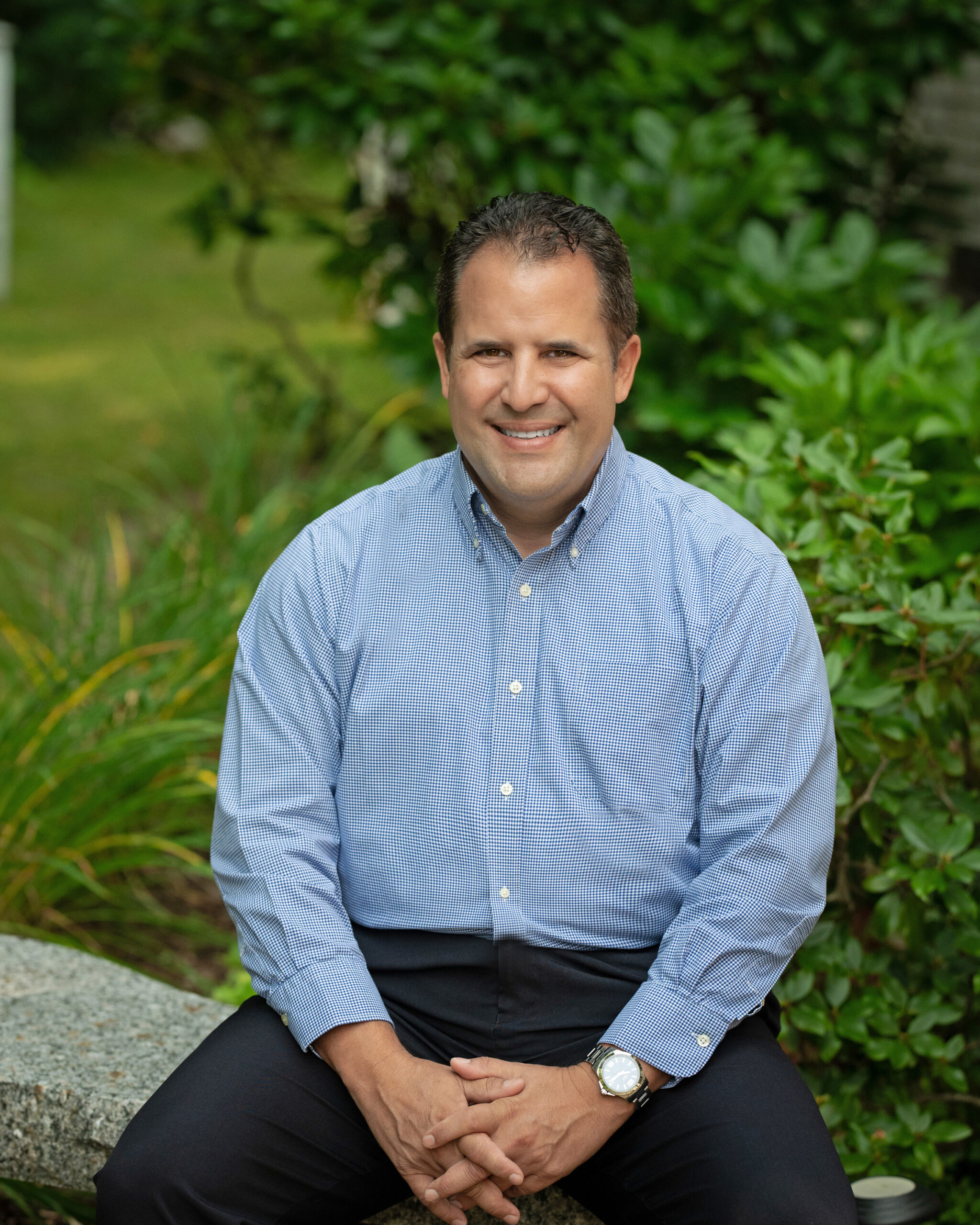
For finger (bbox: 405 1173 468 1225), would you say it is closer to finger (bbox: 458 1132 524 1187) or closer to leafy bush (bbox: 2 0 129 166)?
finger (bbox: 458 1132 524 1187)

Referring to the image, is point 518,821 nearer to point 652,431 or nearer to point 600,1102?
point 600,1102

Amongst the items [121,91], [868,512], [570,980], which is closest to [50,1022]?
[570,980]

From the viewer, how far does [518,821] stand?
6.23 feet

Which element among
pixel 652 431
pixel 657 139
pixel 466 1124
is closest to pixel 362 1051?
pixel 466 1124

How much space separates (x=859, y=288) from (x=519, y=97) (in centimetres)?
130

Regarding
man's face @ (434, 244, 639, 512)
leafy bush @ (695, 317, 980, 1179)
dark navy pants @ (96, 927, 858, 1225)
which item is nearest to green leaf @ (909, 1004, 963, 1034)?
leafy bush @ (695, 317, 980, 1179)

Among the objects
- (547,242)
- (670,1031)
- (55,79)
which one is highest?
(55,79)

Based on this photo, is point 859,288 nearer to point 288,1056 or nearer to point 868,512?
point 868,512

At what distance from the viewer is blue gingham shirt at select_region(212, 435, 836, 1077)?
1.86 meters

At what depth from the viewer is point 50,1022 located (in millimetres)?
2264

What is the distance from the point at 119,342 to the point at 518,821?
854cm

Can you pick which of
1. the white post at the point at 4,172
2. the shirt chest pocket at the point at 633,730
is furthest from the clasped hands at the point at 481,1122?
the white post at the point at 4,172

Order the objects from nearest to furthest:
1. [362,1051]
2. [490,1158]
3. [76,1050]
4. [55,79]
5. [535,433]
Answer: [490,1158] → [362,1051] → [535,433] → [76,1050] → [55,79]

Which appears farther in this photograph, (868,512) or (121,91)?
(121,91)
